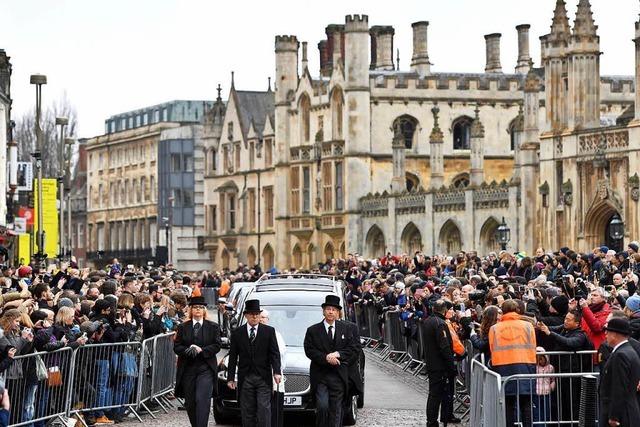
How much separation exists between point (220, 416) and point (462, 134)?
57371 mm

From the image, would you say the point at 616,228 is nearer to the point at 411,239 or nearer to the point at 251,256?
the point at 411,239

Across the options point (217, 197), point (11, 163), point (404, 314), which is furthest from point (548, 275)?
point (217, 197)

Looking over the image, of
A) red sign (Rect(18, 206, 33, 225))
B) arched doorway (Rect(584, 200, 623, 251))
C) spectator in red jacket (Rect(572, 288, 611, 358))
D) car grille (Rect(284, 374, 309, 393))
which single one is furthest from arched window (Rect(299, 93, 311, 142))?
spectator in red jacket (Rect(572, 288, 611, 358))

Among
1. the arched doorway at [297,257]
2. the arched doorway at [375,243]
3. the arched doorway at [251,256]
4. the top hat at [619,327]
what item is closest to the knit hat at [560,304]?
the top hat at [619,327]

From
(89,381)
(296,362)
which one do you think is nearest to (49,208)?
(89,381)

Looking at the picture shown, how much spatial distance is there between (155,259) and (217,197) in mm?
9553

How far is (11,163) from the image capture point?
56.4m

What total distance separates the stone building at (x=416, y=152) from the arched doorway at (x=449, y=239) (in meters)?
0.07

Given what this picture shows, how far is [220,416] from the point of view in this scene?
23.3 metres

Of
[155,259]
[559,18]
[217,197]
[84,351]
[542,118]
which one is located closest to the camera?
[84,351]

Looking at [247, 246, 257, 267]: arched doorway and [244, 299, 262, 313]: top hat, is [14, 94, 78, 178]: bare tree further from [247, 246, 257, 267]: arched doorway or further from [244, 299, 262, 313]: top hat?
[244, 299, 262, 313]: top hat

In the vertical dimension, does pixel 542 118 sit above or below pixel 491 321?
above

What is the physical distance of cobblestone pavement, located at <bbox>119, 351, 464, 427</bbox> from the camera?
23156 mm

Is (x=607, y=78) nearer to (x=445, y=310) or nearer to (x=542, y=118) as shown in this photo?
(x=542, y=118)
